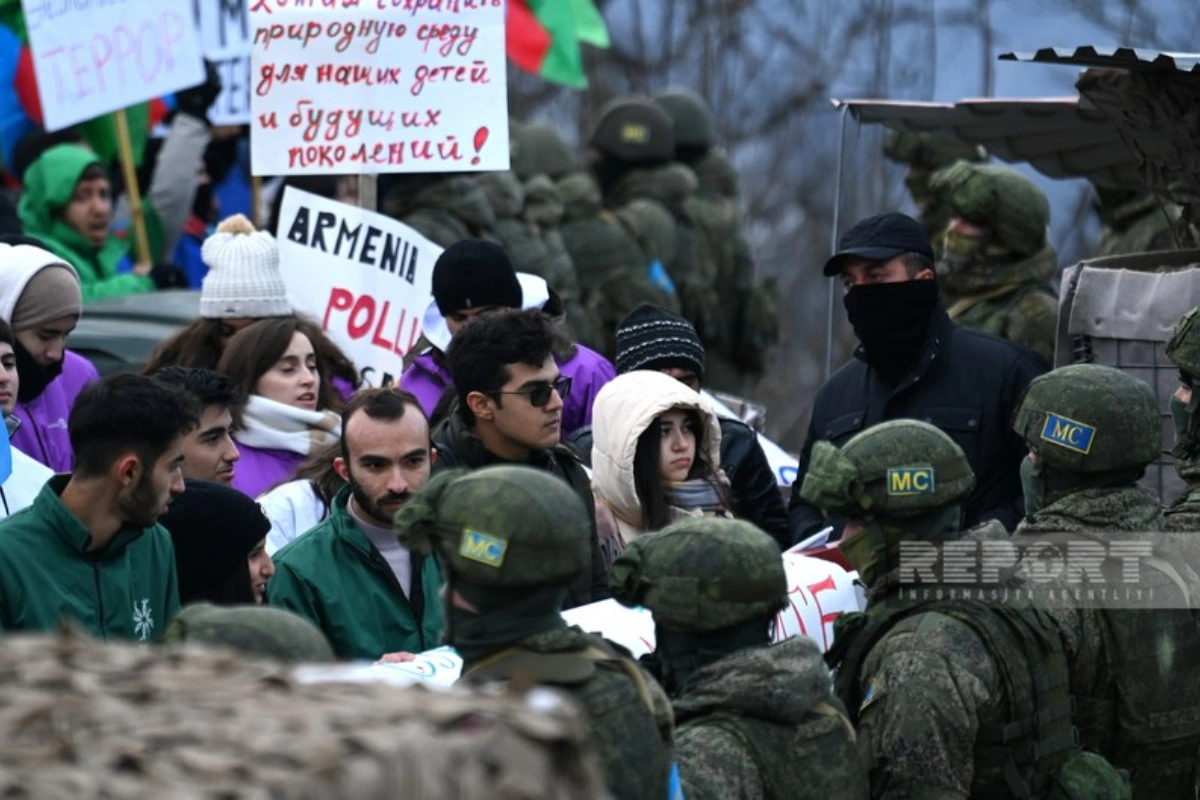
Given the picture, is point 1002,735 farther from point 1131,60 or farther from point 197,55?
point 197,55

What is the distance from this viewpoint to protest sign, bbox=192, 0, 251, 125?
12148 mm

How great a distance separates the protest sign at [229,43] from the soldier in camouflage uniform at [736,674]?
25.1 ft

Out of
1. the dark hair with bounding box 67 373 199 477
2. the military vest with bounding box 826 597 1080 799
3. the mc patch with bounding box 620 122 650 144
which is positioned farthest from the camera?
the mc patch with bounding box 620 122 650 144

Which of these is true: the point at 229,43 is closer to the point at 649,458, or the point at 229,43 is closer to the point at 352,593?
the point at 649,458

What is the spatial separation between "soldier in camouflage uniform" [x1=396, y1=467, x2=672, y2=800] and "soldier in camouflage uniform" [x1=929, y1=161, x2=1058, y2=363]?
200 inches

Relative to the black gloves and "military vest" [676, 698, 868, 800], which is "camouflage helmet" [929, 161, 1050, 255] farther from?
the black gloves

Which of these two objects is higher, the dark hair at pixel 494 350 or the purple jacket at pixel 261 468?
the dark hair at pixel 494 350

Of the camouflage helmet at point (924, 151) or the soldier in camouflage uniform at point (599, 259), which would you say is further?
the soldier in camouflage uniform at point (599, 259)

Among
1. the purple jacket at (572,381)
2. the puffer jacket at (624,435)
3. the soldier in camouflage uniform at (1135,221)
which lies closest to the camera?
the puffer jacket at (624,435)

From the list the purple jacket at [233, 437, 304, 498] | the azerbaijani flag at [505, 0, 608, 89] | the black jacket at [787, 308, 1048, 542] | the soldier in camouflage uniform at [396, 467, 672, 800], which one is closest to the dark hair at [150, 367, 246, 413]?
the purple jacket at [233, 437, 304, 498]

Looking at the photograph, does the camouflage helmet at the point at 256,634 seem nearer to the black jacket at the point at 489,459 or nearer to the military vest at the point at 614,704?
the military vest at the point at 614,704

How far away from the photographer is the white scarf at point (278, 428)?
772 cm

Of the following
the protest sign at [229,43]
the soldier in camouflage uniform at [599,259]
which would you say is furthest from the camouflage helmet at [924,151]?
the protest sign at [229,43]

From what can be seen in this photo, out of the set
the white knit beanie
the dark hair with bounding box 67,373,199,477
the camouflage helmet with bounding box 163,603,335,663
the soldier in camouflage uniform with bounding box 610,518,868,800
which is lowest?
the soldier in camouflage uniform with bounding box 610,518,868,800
